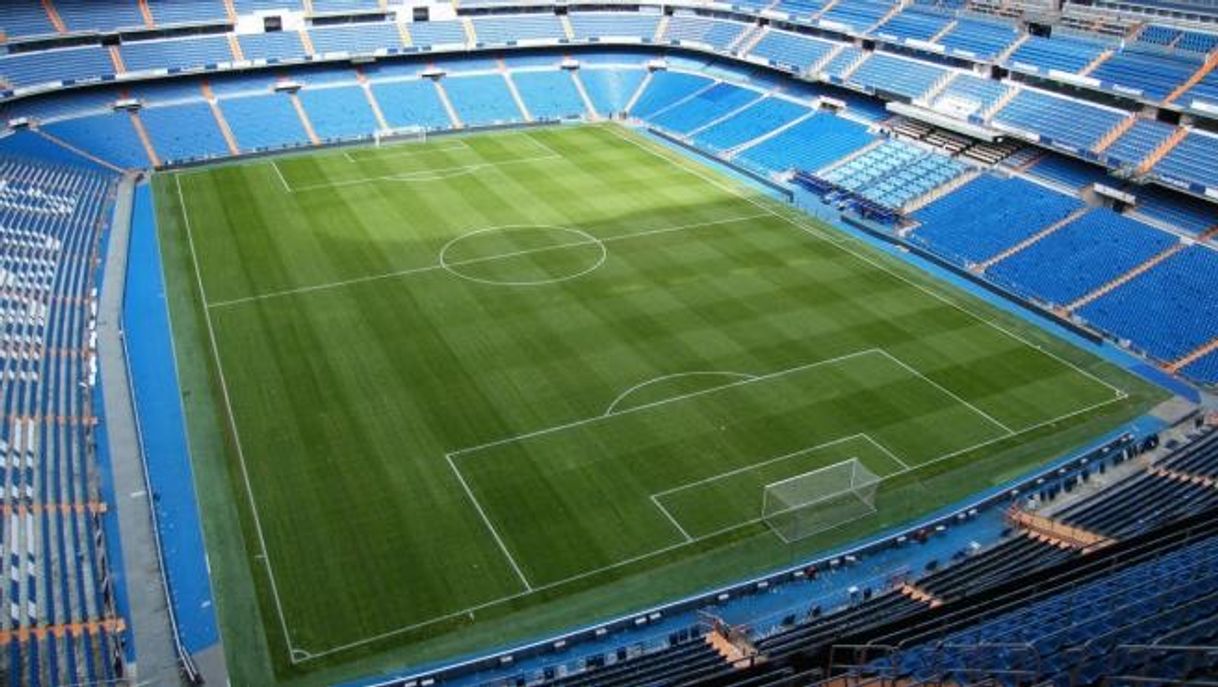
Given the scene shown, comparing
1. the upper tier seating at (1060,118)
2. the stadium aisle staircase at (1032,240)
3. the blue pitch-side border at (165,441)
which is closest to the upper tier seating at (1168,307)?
the stadium aisle staircase at (1032,240)

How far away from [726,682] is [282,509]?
13.8 m

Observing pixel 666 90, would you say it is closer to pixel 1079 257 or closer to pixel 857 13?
pixel 857 13

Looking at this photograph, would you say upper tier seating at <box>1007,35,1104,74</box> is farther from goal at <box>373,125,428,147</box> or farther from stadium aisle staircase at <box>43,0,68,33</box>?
stadium aisle staircase at <box>43,0,68,33</box>

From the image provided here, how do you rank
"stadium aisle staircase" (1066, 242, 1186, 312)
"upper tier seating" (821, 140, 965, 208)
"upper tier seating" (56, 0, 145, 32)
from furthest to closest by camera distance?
"upper tier seating" (56, 0, 145, 32) → "upper tier seating" (821, 140, 965, 208) → "stadium aisle staircase" (1066, 242, 1186, 312)

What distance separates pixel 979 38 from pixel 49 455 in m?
45.2

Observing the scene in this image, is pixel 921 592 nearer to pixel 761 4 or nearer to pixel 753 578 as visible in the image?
pixel 753 578

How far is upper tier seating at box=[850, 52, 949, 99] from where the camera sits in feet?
169

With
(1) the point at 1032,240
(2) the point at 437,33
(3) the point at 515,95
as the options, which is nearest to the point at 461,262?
(1) the point at 1032,240

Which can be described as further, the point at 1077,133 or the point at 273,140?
the point at 273,140

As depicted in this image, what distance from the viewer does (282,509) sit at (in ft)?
82.7

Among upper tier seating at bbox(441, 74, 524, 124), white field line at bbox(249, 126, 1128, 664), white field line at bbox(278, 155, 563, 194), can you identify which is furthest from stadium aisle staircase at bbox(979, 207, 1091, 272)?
upper tier seating at bbox(441, 74, 524, 124)

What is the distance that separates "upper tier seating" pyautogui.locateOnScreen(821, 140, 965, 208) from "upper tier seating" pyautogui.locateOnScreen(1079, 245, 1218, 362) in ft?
37.6

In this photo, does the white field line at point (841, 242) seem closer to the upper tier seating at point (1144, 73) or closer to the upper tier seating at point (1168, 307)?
the upper tier seating at point (1168, 307)

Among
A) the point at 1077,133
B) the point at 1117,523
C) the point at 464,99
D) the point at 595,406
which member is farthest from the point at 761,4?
the point at 1117,523
